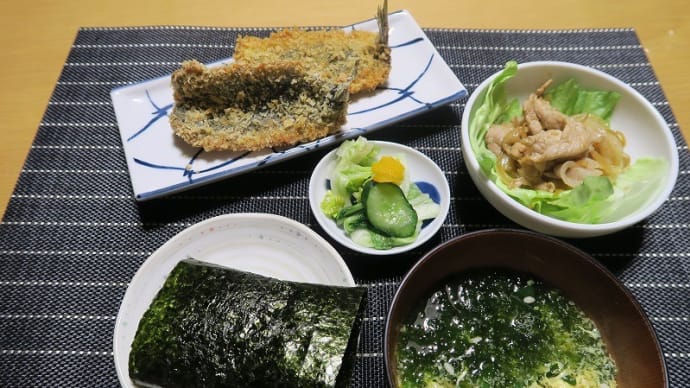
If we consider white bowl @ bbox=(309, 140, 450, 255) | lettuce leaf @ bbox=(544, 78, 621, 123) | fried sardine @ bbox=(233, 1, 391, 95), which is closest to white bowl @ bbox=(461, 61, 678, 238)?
lettuce leaf @ bbox=(544, 78, 621, 123)

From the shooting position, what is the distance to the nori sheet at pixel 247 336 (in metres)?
1.27

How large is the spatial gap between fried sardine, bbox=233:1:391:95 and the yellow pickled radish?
54cm

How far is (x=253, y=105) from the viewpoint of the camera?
2.05 meters

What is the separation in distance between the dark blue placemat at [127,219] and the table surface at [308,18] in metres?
0.16

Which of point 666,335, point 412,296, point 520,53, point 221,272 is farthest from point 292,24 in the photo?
point 666,335

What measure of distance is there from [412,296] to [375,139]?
0.90m

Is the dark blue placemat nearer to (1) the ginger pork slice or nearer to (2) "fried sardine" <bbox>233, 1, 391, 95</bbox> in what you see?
(1) the ginger pork slice

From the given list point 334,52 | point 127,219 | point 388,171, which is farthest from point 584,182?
point 127,219

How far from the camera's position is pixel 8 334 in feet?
5.08

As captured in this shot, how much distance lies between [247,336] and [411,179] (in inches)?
36.8

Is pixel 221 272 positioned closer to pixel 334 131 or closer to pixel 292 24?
pixel 334 131

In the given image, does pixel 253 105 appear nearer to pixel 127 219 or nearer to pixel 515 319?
pixel 127 219

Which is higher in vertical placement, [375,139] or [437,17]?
[437,17]

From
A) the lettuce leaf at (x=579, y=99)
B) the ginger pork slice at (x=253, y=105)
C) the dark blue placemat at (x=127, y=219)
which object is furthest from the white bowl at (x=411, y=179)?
the lettuce leaf at (x=579, y=99)
